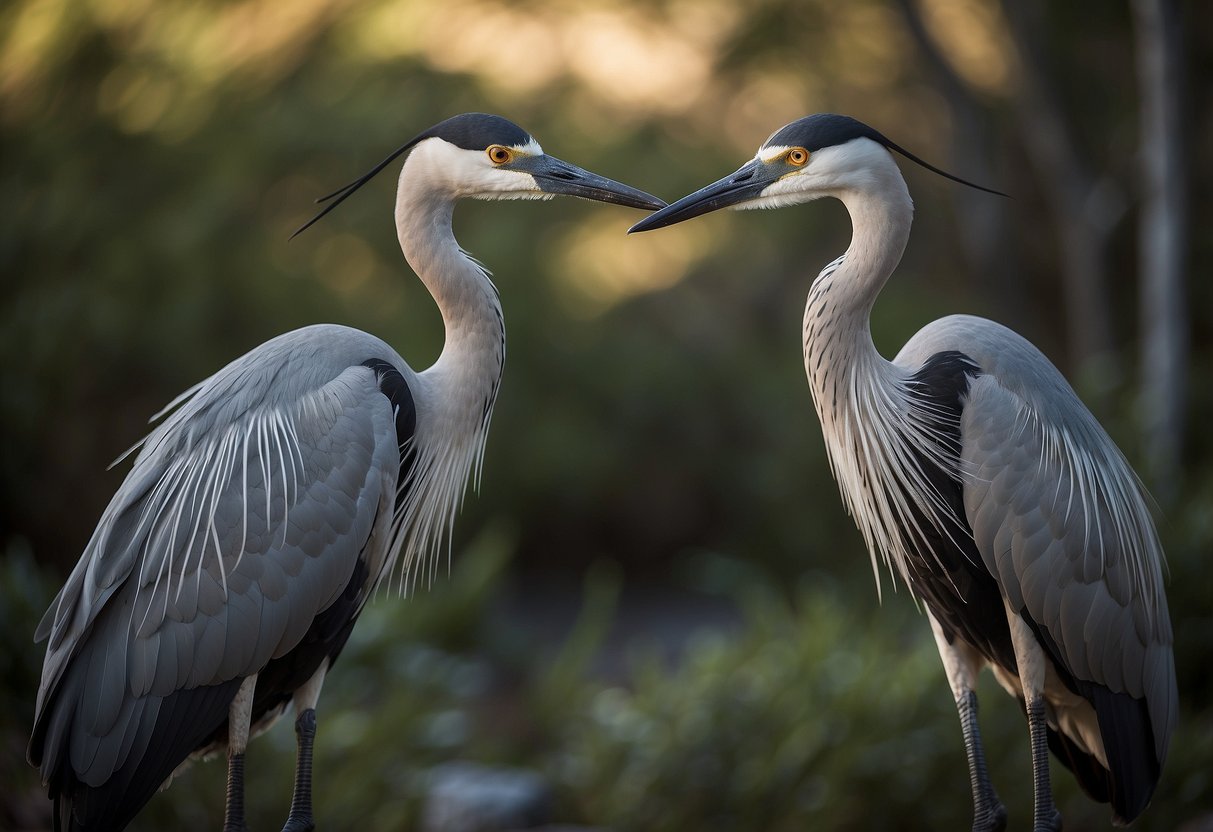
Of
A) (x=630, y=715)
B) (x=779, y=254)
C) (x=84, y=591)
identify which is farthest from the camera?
(x=779, y=254)

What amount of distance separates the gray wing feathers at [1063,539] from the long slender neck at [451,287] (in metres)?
1.35

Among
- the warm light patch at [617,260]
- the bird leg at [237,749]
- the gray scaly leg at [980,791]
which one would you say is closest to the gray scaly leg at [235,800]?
the bird leg at [237,749]

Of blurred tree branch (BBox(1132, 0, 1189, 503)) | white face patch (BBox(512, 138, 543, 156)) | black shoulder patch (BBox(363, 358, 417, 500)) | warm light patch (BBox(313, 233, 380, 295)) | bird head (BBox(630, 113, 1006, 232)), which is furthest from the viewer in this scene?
warm light patch (BBox(313, 233, 380, 295))

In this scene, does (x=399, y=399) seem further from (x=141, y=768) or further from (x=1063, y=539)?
(x=1063, y=539)

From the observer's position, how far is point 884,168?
3.15m

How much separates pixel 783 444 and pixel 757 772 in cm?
385

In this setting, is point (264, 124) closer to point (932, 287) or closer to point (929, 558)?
point (932, 287)

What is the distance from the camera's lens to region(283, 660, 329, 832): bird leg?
3.05 meters

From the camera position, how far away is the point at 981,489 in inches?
125

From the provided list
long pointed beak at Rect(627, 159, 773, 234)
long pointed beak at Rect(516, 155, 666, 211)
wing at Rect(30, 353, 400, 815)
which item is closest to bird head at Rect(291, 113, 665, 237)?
long pointed beak at Rect(516, 155, 666, 211)

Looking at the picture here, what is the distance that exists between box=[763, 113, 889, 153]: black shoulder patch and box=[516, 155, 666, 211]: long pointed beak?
16.5 inches

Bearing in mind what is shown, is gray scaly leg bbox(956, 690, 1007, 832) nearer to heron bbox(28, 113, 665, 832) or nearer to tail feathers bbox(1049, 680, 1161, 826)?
tail feathers bbox(1049, 680, 1161, 826)

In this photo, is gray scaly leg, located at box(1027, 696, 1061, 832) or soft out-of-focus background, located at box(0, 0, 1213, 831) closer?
gray scaly leg, located at box(1027, 696, 1061, 832)

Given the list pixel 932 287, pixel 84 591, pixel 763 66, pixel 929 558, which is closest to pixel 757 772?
pixel 929 558
